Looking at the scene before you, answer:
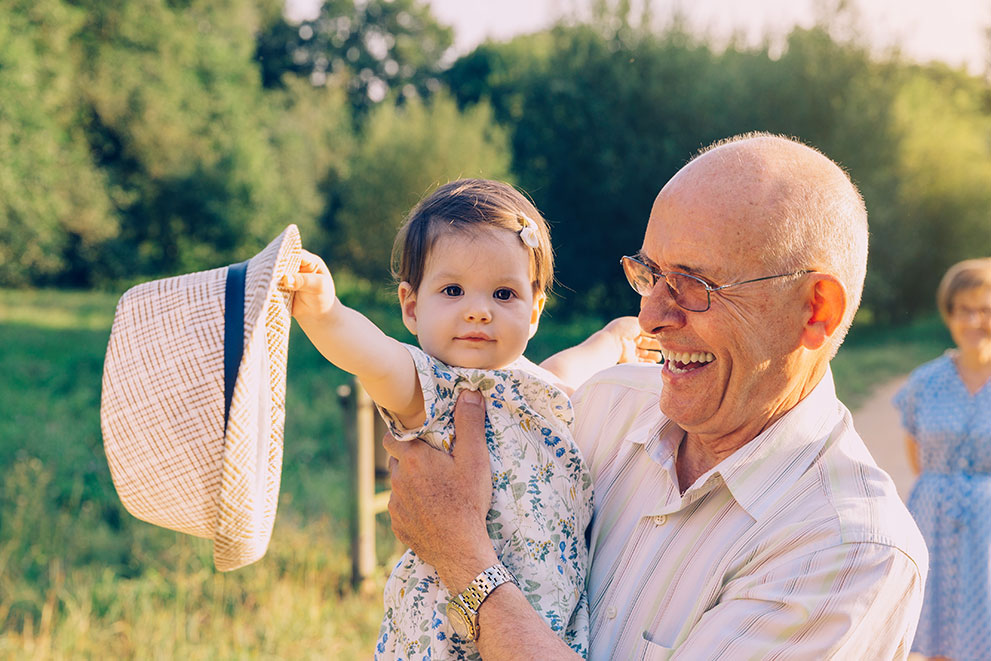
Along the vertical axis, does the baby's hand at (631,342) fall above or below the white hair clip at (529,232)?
below

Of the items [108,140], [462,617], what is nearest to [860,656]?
[462,617]

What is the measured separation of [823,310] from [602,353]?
0.92m

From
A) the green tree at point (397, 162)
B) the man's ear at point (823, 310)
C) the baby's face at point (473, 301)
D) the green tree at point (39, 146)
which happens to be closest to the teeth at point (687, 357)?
the man's ear at point (823, 310)

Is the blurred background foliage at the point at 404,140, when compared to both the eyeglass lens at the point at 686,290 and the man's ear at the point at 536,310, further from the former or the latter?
the eyeglass lens at the point at 686,290

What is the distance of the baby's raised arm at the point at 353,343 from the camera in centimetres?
156

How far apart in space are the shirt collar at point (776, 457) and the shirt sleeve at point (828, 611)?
0.17 m

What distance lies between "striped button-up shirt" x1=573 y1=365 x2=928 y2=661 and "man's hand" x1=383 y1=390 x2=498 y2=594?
0.34 metres

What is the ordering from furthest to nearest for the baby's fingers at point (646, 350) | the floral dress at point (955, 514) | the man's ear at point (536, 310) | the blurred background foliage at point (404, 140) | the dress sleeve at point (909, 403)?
the blurred background foliage at point (404, 140), the dress sleeve at point (909, 403), the floral dress at point (955, 514), the baby's fingers at point (646, 350), the man's ear at point (536, 310)

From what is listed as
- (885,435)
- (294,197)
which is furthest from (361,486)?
(294,197)

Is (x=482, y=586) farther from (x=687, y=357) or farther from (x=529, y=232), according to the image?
(x=529, y=232)

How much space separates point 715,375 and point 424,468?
2.26 feet

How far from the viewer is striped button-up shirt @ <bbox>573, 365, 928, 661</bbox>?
4.90ft

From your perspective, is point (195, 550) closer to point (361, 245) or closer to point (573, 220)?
point (573, 220)

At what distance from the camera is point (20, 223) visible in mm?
15172
